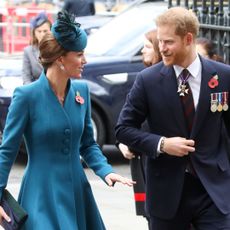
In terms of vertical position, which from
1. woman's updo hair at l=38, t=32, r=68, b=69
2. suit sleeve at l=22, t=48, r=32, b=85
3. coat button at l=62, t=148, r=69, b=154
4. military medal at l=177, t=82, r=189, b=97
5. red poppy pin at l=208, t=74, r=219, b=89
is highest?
woman's updo hair at l=38, t=32, r=68, b=69

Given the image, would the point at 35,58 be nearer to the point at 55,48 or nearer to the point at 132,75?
the point at 132,75

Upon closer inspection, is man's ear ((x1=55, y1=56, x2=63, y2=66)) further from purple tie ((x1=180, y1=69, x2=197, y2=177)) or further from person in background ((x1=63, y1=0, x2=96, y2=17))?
person in background ((x1=63, y1=0, x2=96, y2=17))

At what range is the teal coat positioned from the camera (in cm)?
489

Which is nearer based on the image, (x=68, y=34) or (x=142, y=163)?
(x=68, y=34)

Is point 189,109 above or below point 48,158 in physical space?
above

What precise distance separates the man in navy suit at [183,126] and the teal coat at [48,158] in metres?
0.30

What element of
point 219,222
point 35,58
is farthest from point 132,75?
point 219,222

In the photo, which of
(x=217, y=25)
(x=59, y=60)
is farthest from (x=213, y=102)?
(x=217, y=25)

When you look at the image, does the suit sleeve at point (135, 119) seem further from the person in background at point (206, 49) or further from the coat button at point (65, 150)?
the person in background at point (206, 49)

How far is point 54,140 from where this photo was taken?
4.93m

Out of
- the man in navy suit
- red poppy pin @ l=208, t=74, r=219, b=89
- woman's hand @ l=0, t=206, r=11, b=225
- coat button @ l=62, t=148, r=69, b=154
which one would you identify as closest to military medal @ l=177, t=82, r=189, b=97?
the man in navy suit

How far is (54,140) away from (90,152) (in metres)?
0.30

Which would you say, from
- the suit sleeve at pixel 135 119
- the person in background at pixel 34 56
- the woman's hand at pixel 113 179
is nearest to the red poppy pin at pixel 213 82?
the suit sleeve at pixel 135 119

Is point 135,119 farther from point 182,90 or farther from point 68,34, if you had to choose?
point 68,34
